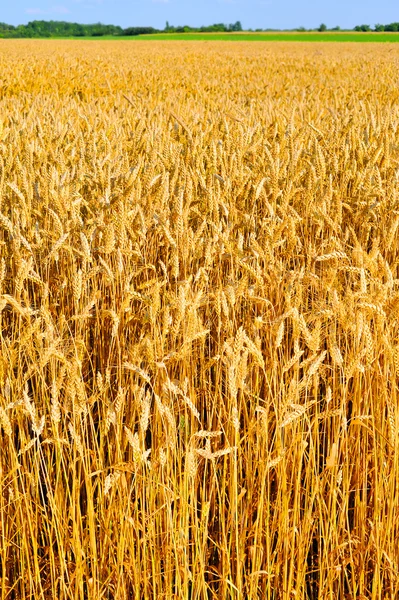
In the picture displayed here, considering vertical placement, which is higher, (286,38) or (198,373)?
(286,38)

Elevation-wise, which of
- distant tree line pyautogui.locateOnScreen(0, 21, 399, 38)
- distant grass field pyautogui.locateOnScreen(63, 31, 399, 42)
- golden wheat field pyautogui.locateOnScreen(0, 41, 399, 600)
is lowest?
golden wheat field pyautogui.locateOnScreen(0, 41, 399, 600)

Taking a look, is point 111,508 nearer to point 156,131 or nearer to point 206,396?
point 206,396

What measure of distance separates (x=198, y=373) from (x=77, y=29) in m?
91.5

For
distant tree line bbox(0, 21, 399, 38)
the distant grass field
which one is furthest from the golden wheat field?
distant tree line bbox(0, 21, 399, 38)

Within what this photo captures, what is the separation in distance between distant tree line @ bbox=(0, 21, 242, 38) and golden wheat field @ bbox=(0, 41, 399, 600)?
73.3 metres

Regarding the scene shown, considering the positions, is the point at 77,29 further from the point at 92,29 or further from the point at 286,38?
the point at 286,38

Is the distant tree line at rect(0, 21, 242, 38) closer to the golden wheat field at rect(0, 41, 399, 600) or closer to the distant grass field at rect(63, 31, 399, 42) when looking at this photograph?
the distant grass field at rect(63, 31, 399, 42)

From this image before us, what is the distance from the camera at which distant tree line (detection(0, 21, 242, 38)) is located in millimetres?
72625

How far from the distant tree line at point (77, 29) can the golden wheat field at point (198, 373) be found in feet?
241

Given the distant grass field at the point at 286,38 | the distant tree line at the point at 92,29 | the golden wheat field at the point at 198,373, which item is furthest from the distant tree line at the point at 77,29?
the golden wheat field at the point at 198,373

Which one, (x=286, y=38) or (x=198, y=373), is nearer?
(x=198, y=373)

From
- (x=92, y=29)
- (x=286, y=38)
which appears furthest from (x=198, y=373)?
(x=92, y=29)

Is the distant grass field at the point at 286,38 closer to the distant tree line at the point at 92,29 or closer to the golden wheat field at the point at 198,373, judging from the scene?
the distant tree line at the point at 92,29

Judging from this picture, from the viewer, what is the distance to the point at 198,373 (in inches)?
81.6
